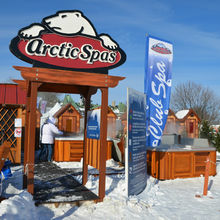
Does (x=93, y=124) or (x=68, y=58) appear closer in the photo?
(x=68, y=58)

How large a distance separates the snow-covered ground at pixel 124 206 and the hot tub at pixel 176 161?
0.89 metres

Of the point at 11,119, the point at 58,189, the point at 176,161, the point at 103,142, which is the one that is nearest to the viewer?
the point at 103,142

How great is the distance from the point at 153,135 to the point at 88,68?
3330 millimetres

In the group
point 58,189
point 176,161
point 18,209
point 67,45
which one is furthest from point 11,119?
point 18,209

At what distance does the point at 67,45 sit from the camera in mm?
4883

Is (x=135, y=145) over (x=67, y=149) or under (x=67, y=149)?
over

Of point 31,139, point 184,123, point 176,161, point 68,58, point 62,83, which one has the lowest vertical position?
point 176,161

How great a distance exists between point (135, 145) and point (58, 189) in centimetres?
184

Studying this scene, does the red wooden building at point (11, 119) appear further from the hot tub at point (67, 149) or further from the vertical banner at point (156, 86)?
the vertical banner at point (156, 86)

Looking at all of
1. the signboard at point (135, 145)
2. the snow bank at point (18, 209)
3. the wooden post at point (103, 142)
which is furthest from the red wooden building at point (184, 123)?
the snow bank at point (18, 209)

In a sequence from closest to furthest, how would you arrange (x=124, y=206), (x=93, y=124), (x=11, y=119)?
(x=124, y=206) → (x=93, y=124) → (x=11, y=119)

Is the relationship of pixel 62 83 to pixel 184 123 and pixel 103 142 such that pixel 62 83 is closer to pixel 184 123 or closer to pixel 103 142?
pixel 103 142

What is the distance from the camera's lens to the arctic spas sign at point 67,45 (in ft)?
15.0

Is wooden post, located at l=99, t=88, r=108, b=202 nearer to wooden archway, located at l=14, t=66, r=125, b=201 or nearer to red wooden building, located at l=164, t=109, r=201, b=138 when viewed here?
wooden archway, located at l=14, t=66, r=125, b=201
